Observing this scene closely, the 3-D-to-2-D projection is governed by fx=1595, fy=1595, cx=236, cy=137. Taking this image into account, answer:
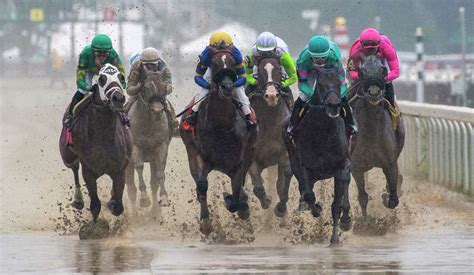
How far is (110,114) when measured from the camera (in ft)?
47.0

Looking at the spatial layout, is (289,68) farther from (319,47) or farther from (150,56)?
(319,47)

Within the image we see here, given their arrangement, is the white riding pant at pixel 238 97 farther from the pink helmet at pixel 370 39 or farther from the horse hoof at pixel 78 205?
the horse hoof at pixel 78 205

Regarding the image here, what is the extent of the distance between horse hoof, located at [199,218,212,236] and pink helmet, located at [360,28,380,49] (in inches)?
97.2

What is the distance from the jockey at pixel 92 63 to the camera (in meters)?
14.8

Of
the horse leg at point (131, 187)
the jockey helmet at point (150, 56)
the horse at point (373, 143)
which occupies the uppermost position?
the jockey helmet at point (150, 56)

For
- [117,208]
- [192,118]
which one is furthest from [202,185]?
[117,208]

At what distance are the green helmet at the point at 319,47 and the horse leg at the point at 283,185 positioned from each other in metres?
2.27

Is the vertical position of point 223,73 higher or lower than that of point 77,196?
higher

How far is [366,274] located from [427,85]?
2784cm

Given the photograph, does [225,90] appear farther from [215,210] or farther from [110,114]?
[215,210]

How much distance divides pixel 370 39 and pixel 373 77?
0.97 m

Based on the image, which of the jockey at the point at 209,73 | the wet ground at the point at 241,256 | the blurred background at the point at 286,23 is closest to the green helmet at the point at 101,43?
the jockey at the point at 209,73

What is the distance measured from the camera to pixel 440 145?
60.2 feet

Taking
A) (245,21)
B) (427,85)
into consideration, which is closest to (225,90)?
(427,85)
